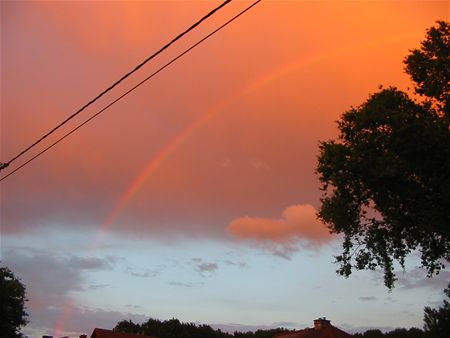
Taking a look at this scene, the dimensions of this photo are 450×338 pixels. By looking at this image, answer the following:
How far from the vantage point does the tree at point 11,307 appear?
166ft

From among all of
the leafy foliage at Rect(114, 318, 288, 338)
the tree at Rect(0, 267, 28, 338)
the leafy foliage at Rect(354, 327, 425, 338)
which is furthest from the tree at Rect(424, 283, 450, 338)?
the leafy foliage at Rect(114, 318, 288, 338)

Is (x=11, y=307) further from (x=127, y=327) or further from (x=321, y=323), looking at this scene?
(x=127, y=327)

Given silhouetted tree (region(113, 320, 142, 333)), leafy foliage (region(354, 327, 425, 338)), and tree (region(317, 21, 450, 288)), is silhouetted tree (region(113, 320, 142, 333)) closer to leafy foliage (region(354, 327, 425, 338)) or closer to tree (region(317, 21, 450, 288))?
leafy foliage (region(354, 327, 425, 338))

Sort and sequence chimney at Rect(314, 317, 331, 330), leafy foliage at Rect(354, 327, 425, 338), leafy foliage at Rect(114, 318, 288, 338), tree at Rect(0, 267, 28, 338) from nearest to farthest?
tree at Rect(0, 267, 28, 338)
chimney at Rect(314, 317, 331, 330)
leafy foliage at Rect(354, 327, 425, 338)
leafy foliage at Rect(114, 318, 288, 338)

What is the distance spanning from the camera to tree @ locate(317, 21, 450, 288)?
68.5ft

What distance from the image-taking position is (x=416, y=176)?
71.8 ft

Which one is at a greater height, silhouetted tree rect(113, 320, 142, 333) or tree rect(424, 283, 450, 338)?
silhouetted tree rect(113, 320, 142, 333)

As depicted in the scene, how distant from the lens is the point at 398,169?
20.9m

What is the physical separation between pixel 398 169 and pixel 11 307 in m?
45.0

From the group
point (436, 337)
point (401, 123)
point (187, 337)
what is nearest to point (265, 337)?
point (187, 337)

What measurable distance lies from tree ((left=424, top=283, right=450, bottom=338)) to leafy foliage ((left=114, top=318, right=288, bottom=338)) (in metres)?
83.7

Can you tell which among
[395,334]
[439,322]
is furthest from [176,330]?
[439,322]

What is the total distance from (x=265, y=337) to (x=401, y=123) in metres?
103

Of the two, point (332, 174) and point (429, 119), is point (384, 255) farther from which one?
point (429, 119)
